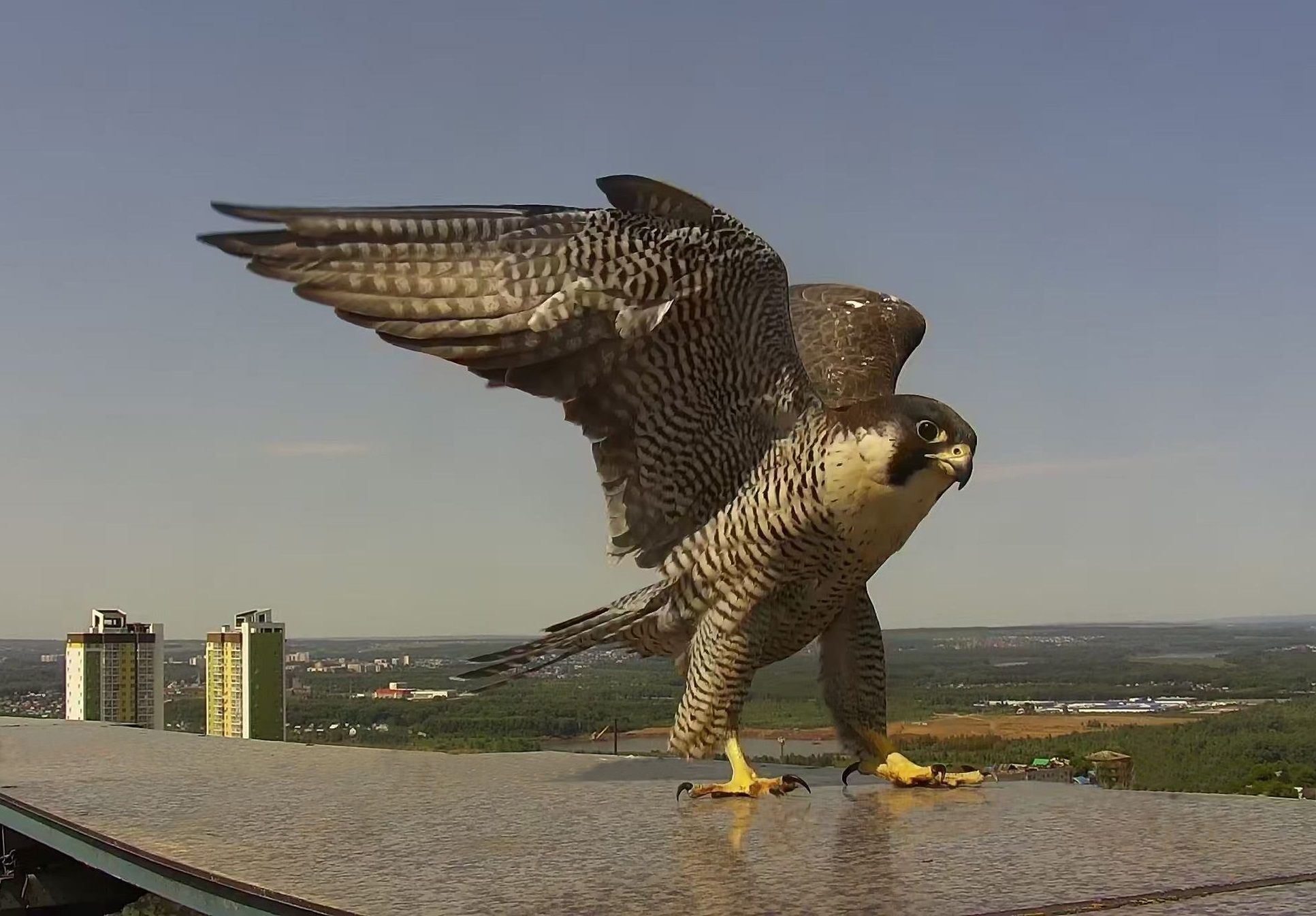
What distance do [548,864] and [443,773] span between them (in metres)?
3.33

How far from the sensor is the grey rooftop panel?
2.72 meters

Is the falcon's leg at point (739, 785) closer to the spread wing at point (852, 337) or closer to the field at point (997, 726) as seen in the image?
the field at point (997, 726)

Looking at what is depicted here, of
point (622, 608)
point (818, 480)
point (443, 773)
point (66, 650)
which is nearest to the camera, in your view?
point (818, 480)

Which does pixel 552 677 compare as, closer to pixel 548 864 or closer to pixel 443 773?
pixel 443 773

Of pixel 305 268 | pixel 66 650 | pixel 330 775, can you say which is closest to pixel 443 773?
pixel 330 775

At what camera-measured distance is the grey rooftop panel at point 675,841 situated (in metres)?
2.72

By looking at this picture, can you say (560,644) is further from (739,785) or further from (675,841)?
(675,841)

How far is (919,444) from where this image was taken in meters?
4.71

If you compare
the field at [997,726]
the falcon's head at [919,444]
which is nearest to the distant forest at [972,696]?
the field at [997,726]

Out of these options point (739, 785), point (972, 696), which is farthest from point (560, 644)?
point (972, 696)

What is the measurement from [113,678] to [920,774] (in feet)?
100

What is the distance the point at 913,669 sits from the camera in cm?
790

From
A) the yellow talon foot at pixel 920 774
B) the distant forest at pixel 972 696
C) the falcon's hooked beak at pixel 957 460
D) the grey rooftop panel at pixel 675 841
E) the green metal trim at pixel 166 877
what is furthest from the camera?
the distant forest at pixel 972 696

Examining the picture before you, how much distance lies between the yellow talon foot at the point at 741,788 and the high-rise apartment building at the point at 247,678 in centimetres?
2530
